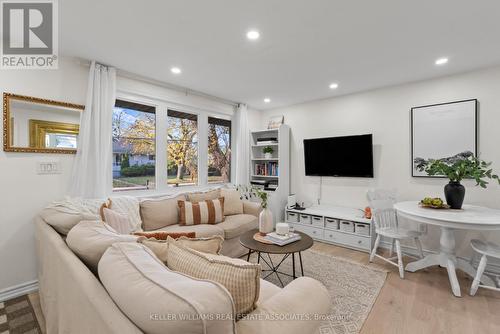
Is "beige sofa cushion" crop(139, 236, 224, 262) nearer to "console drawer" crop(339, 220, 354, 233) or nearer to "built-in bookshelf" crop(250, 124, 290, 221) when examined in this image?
"console drawer" crop(339, 220, 354, 233)

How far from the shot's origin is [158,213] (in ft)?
9.46

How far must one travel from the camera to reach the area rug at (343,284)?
191 cm

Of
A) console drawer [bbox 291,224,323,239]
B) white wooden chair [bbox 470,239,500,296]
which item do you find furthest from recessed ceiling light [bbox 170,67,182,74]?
white wooden chair [bbox 470,239,500,296]

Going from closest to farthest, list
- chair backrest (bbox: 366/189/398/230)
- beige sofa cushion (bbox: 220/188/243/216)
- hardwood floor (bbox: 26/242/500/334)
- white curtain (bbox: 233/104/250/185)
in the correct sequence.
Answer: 1. hardwood floor (bbox: 26/242/500/334)
2. chair backrest (bbox: 366/189/398/230)
3. beige sofa cushion (bbox: 220/188/243/216)
4. white curtain (bbox: 233/104/250/185)

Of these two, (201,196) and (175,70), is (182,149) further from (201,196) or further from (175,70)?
(175,70)

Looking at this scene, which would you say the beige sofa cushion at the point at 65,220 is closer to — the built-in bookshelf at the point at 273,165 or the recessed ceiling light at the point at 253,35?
the recessed ceiling light at the point at 253,35

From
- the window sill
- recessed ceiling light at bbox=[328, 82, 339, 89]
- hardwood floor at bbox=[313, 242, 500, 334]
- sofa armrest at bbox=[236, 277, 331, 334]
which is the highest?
recessed ceiling light at bbox=[328, 82, 339, 89]

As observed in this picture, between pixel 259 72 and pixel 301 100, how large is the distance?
1.55m

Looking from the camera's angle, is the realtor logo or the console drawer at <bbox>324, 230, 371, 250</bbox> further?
the console drawer at <bbox>324, 230, 371, 250</bbox>

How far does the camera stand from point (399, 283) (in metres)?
2.53

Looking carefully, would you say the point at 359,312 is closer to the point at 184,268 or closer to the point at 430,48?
the point at 184,268

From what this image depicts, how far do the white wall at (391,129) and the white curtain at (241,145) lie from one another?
87cm

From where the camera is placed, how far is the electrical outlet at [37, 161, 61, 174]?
247 cm

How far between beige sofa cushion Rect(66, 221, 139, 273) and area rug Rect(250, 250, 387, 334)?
164 cm
